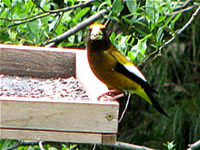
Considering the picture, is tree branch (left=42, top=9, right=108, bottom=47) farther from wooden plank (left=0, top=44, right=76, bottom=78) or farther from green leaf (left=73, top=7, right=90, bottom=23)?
wooden plank (left=0, top=44, right=76, bottom=78)

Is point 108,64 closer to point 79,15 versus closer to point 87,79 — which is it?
point 87,79

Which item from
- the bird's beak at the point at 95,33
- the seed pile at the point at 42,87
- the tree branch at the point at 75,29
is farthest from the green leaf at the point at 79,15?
the bird's beak at the point at 95,33

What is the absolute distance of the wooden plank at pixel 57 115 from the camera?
223cm

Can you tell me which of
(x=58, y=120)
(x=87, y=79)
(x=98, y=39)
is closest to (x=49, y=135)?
(x=58, y=120)

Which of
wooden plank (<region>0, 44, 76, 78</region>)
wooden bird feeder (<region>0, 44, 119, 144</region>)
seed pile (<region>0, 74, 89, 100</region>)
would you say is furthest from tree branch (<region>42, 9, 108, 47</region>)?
wooden bird feeder (<region>0, 44, 119, 144</region>)

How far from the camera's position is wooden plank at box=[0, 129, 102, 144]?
2.25 metres

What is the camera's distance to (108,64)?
2977 millimetres

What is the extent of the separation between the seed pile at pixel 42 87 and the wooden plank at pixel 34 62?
62 millimetres

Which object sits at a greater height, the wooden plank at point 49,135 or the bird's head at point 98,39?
the bird's head at point 98,39

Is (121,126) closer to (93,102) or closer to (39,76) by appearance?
(39,76)

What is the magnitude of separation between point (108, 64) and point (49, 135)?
842 mm

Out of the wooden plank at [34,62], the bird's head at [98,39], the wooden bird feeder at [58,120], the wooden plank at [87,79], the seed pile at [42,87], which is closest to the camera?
the wooden bird feeder at [58,120]

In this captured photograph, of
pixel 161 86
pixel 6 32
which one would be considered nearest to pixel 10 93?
pixel 6 32

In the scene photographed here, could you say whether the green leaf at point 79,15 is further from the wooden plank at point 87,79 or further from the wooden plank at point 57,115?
the wooden plank at point 57,115
